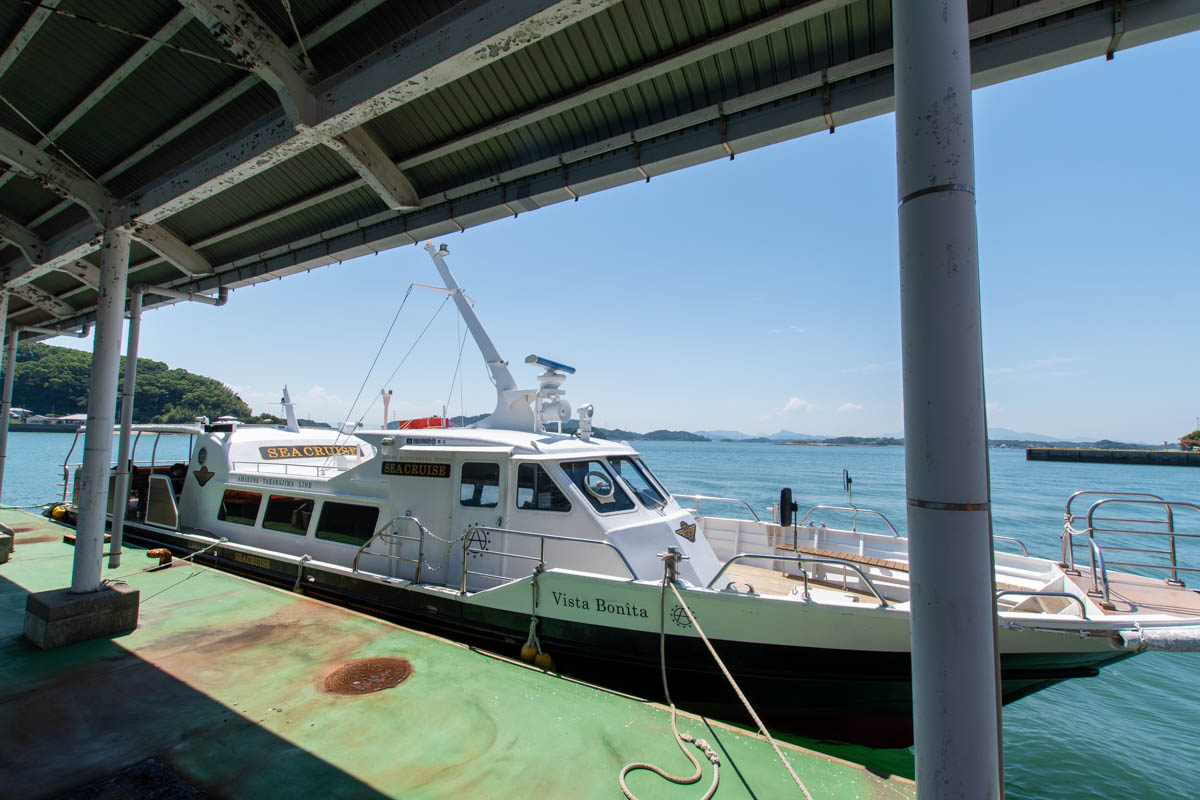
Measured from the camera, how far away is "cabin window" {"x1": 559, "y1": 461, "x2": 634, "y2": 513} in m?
6.27

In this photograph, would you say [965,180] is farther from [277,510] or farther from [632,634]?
[277,510]

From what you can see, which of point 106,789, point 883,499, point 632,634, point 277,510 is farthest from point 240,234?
point 883,499

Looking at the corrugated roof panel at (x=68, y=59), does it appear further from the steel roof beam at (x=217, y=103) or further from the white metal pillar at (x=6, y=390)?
the white metal pillar at (x=6, y=390)

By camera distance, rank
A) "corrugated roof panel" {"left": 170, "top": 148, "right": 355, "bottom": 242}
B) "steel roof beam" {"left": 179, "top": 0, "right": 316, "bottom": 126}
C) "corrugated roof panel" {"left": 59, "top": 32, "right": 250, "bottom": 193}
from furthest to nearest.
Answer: "corrugated roof panel" {"left": 170, "top": 148, "right": 355, "bottom": 242}, "corrugated roof panel" {"left": 59, "top": 32, "right": 250, "bottom": 193}, "steel roof beam" {"left": 179, "top": 0, "right": 316, "bottom": 126}

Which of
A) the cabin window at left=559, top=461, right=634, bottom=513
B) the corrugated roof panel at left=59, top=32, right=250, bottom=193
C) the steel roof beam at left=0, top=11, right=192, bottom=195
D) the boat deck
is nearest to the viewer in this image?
the steel roof beam at left=0, top=11, right=192, bottom=195

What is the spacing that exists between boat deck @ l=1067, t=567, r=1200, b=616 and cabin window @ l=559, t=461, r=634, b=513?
4.53m

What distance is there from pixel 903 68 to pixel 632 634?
482 cm

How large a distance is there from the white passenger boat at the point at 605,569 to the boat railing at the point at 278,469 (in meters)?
0.05

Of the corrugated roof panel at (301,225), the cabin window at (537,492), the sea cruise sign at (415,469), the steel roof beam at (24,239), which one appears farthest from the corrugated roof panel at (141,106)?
the cabin window at (537,492)

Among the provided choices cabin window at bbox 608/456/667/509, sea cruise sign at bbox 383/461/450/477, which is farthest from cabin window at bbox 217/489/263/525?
cabin window at bbox 608/456/667/509

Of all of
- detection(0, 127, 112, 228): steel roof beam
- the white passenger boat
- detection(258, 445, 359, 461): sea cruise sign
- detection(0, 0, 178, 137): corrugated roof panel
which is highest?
detection(0, 0, 178, 137): corrugated roof panel

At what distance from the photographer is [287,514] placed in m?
8.29

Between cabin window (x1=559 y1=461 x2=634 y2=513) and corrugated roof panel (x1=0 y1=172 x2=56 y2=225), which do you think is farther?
cabin window (x1=559 y1=461 x2=634 y2=513)

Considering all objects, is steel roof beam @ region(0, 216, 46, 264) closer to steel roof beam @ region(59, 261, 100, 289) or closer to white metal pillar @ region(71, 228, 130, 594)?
steel roof beam @ region(59, 261, 100, 289)
